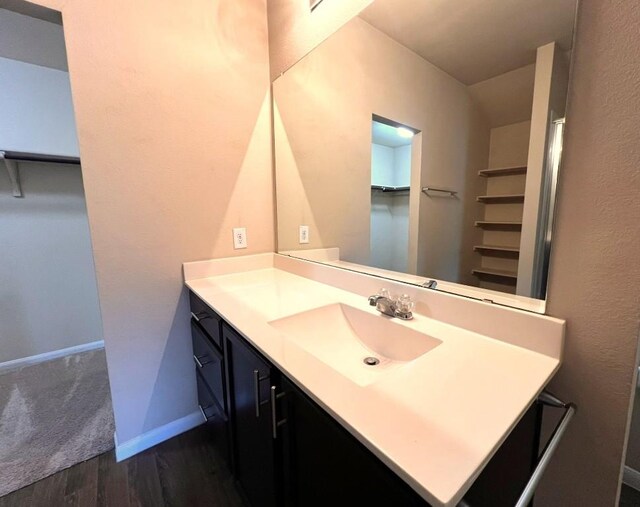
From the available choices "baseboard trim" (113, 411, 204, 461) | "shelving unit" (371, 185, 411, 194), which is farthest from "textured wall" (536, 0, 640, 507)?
"baseboard trim" (113, 411, 204, 461)

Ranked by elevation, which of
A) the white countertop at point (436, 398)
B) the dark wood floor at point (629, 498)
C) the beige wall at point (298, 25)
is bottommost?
the dark wood floor at point (629, 498)

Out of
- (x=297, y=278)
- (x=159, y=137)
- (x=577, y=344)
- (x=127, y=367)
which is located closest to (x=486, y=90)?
(x=577, y=344)

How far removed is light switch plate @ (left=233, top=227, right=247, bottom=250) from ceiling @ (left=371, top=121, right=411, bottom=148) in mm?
893

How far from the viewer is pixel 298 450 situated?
27.6 inches

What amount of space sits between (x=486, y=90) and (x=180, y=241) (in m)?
1.44

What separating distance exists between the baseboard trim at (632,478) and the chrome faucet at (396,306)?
1.31m

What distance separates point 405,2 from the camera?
3.28 feet

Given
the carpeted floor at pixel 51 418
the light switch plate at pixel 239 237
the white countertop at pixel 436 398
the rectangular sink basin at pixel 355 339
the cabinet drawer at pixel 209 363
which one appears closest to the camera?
the white countertop at pixel 436 398

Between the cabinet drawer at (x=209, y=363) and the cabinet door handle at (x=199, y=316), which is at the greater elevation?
the cabinet door handle at (x=199, y=316)

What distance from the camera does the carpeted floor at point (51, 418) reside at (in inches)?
54.0

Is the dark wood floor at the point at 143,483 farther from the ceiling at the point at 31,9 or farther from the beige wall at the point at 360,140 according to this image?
the ceiling at the point at 31,9

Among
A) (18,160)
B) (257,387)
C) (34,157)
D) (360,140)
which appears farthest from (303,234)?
(18,160)

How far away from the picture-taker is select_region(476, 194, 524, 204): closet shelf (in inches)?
30.8

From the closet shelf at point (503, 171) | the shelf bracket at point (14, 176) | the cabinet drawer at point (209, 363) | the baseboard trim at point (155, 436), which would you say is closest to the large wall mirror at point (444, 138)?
the closet shelf at point (503, 171)
